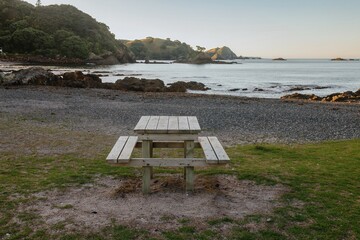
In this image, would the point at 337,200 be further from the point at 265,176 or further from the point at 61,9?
the point at 61,9

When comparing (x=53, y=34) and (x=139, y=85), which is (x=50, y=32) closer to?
(x=53, y=34)

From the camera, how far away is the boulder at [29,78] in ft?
97.0

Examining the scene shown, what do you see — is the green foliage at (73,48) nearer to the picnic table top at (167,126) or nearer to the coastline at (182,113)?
the coastline at (182,113)

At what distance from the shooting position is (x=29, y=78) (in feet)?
100

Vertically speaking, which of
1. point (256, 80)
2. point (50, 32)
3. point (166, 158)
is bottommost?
point (256, 80)

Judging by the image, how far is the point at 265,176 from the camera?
7148 millimetres

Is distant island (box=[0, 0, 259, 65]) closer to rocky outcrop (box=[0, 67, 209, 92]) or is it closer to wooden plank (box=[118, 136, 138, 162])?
rocky outcrop (box=[0, 67, 209, 92])

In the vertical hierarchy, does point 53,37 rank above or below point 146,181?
above

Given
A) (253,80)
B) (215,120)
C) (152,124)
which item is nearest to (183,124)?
(152,124)

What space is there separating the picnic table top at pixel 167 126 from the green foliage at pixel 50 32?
103427 millimetres

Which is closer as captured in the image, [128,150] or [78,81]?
[128,150]

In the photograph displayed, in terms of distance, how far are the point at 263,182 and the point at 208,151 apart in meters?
1.54

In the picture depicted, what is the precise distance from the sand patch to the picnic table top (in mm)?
1126

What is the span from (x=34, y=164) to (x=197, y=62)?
534 feet
